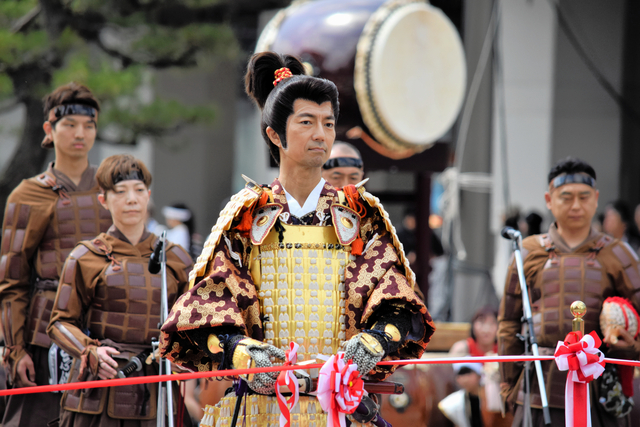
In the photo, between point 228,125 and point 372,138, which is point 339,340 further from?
point 228,125

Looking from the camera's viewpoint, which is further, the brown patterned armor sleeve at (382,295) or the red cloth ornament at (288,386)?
the brown patterned armor sleeve at (382,295)

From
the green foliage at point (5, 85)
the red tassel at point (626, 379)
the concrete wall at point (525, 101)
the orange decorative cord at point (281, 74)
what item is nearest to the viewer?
the orange decorative cord at point (281, 74)

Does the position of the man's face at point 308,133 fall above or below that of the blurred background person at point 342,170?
below

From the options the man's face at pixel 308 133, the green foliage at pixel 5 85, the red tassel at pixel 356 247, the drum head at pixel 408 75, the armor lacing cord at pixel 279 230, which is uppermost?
the green foliage at pixel 5 85

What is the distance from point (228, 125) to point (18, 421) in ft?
26.6

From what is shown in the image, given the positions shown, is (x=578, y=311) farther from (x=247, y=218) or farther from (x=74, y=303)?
(x=74, y=303)

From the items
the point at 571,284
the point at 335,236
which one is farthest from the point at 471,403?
the point at 335,236

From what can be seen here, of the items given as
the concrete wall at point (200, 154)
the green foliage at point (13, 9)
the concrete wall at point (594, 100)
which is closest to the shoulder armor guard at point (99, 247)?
the green foliage at point (13, 9)

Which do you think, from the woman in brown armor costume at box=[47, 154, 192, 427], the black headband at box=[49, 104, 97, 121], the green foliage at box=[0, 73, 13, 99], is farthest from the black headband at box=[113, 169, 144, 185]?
the green foliage at box=[0, 73, 13, 99]

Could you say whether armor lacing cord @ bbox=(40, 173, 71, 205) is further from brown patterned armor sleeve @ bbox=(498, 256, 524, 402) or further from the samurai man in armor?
brown patterned armor sleeve @ bbox=(498, 256, 524, 402)

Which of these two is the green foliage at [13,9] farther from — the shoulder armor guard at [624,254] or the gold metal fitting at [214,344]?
the gold metal fitting at [214,344]

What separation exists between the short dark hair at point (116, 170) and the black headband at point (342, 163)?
92 centimetres

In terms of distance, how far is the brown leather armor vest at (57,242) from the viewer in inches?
150

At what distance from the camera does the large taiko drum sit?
5812mm
